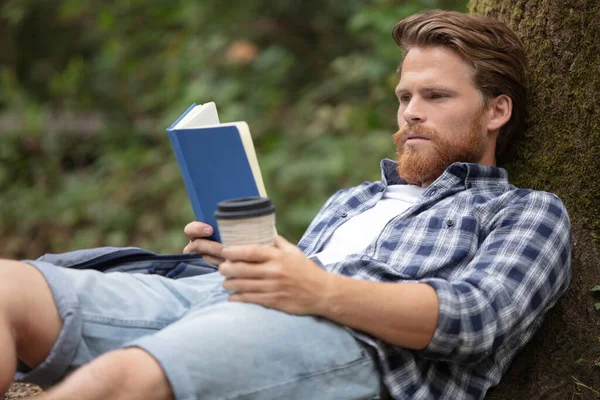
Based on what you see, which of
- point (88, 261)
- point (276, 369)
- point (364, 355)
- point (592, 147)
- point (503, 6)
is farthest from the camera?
point (503, 6)

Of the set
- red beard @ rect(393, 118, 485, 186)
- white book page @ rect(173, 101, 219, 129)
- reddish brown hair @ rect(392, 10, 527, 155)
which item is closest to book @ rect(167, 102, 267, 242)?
white book page @ rect(173, 101, 219, 129)

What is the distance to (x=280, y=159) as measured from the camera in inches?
214

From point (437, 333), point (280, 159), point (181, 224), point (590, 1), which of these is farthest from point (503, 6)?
point (181, 224)

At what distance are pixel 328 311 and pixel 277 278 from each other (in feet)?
0.50

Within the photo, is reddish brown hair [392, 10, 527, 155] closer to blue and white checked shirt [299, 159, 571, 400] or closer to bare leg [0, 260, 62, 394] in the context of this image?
blue and white checked shirt [299, 159, 571, 400]

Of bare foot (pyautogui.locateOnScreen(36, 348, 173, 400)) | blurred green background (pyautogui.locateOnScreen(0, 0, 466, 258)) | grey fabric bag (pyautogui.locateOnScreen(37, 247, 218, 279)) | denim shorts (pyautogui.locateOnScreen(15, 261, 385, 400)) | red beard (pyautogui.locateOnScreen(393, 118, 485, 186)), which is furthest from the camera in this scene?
blurred green background (pyautogui.locateOnScreen(0, 0, 466, 258))

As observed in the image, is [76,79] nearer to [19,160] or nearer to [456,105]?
[19,160]

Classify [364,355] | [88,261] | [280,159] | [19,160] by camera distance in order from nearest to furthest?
[364,355]
[88,261]
[280,159]
[19,160]

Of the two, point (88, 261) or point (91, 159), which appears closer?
point (88, 261)

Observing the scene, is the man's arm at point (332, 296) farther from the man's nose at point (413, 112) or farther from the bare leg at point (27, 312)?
the man's nose at point (413, 112)

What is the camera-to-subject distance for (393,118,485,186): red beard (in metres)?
2.22

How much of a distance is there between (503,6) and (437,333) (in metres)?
1.47

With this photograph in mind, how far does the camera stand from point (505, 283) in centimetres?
172

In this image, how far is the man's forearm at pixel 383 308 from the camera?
5.33ft
